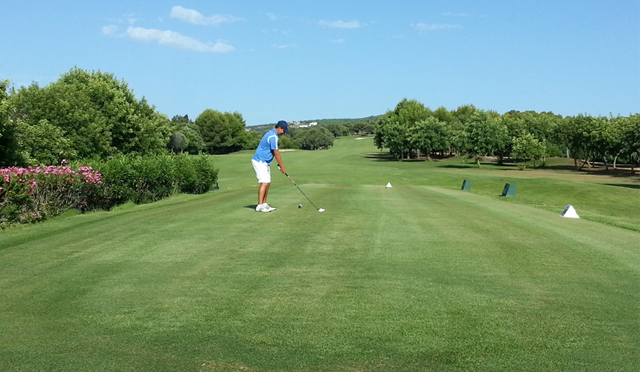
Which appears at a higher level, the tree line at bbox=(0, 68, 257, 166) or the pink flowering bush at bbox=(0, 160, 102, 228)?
the tree line at bbox=(0, 68, 257, 166)

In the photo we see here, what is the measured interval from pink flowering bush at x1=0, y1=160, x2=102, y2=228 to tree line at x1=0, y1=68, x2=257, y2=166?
10.9m

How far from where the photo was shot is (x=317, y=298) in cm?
669

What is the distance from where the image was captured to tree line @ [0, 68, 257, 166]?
3053cm

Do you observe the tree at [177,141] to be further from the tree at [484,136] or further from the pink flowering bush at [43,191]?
the pink flowering bush at [43,191]

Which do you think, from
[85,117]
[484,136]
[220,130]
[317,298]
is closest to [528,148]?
[484,136]

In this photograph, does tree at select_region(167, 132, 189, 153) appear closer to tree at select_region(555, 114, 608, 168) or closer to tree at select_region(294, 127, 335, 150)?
tree at select_region(294, 127, 335, 150)

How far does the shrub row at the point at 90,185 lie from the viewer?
14484 millimetres

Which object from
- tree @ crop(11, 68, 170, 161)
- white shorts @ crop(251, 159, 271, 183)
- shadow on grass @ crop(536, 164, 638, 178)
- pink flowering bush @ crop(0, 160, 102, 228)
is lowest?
shadow on grass @ crop(536, 164, 638, 178)

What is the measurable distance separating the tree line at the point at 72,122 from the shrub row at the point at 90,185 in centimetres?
624

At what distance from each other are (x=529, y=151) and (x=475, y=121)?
35.8ft

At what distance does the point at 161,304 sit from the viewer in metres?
6.52

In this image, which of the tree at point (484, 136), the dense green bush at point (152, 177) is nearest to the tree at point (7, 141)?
the dense green bush at point (152, 177)

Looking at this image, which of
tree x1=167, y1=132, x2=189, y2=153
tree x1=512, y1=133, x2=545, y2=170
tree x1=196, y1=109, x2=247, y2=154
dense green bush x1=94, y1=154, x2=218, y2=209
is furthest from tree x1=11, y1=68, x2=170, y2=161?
tree x1=196, y1=109, x2=247, y2=154

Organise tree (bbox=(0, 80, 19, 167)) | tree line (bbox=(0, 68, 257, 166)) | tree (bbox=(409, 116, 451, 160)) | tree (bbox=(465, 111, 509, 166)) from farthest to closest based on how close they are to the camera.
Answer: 1. tree (bbox=(409, 116, 451, 160))
2. tree (bbox=(465, 111, 509, 166))
3. tree line (bbox=(0, 68, 257, 166))
4. tree (bbox=(0, 80, 19, 167))
